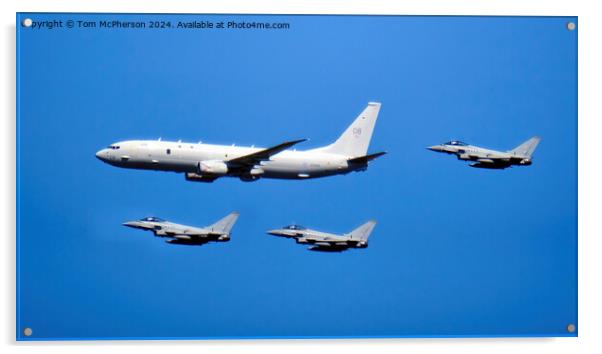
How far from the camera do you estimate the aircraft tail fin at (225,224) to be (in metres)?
10.4

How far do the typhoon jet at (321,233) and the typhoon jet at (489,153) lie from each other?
1.15 meters

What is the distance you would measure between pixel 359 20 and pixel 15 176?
391 cm

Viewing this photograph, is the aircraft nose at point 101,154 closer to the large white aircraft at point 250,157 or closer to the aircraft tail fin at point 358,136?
the large white aircraft at point 250,157

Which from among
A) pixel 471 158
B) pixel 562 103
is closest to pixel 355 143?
pixel 471 158

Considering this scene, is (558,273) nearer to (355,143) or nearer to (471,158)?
(471,158)

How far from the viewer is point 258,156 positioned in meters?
10.6

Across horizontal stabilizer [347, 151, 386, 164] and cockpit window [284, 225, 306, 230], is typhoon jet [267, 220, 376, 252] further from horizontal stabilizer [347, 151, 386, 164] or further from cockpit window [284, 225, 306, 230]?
horizontal stabilizer [347, 151, 386, 164]

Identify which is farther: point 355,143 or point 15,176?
point 355,143

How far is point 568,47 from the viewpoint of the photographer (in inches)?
415

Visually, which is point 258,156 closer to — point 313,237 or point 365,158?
point 313,237

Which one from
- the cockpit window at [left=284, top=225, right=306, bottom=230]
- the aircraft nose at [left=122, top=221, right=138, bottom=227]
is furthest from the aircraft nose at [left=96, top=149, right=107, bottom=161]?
the cockpit window at [left=284, top=225, right=306, bottom=230]

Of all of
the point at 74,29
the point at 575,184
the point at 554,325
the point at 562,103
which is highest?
the point at 74,29

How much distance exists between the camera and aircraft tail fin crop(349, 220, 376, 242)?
1041 centimetres

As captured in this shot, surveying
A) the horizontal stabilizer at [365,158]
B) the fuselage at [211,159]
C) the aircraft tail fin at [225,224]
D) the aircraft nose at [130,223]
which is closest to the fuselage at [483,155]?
the horizontal stabilizer at [365,158]
